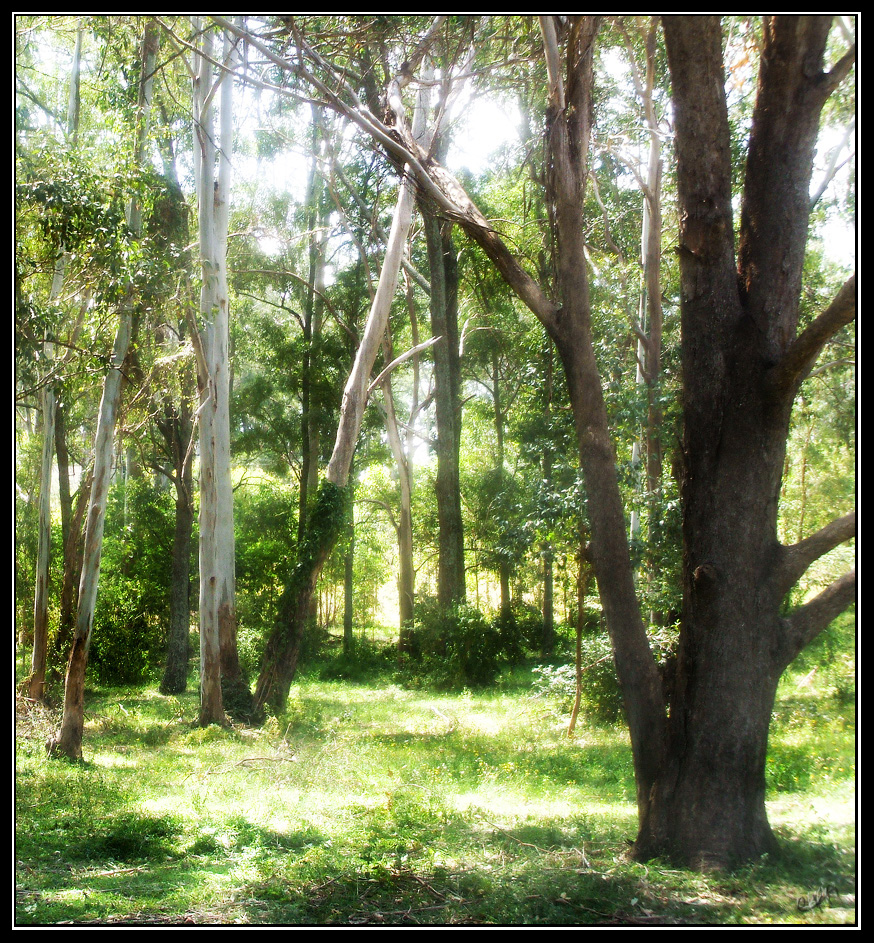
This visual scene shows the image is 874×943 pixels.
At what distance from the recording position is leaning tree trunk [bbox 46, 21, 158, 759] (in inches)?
280

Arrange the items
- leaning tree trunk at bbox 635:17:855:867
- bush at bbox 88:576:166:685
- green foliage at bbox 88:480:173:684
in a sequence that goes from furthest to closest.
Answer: green foliage at bbox 88:480:173:684 → bush at bbox 88:576:166:685 → leaning tree trunk at bbox 635:17:855:867

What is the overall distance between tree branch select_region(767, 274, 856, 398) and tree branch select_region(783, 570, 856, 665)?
3.53 feet

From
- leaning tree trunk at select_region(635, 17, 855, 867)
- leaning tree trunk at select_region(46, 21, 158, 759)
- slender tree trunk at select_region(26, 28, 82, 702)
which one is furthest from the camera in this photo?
slender tree trunk at select_region(26, 28, 82, 702)

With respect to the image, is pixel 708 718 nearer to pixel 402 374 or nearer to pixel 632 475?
pixel 632 475

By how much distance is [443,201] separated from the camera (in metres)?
5.00

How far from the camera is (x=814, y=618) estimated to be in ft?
13.5

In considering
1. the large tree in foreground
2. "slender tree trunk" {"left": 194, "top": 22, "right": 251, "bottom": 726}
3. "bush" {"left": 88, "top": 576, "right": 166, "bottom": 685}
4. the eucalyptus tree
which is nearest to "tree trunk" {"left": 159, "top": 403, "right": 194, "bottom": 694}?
"bush" {"left": 88, "top": 576, "right": 166, "bottom": 685}

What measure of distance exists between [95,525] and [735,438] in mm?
5862

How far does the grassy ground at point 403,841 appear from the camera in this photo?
4016 millimetres

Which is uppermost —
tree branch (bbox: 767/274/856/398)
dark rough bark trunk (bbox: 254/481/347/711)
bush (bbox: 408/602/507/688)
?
tree branch (bbox: 767/274/856/398)

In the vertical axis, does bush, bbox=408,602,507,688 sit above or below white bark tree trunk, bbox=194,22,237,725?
below

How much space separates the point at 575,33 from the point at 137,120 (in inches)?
187

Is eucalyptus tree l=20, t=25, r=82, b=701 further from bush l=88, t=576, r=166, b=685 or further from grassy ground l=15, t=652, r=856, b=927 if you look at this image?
bush l=88, t=576, r=166, b=685

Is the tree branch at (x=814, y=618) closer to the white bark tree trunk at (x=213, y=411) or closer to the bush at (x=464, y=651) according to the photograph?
the white bark tree trunk at (x=213, y=411)
